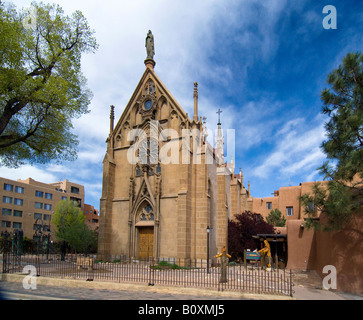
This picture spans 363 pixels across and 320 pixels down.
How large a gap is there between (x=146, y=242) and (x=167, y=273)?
8069mm

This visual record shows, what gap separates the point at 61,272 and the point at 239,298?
1101cm

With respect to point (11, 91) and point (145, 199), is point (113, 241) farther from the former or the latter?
point (11, 91)

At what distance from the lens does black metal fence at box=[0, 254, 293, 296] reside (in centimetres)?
1197

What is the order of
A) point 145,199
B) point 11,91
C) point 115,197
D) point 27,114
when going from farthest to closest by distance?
1. point 115,197
2. point 145,199
3. point 27,114
4. point 11,91

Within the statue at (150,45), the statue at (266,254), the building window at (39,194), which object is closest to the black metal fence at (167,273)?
the statue at (266,254)

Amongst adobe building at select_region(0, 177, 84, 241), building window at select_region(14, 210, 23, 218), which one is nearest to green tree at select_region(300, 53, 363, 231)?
adobe building at select_region(0, 177, 84, 241)

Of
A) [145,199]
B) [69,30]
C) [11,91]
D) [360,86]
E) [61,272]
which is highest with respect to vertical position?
[69,30]

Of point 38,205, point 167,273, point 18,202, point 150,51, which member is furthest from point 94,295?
point 38,205

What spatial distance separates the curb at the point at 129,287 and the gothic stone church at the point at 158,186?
9787 mm

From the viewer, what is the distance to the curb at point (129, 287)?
10.3 metres

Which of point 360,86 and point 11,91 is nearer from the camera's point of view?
Answer: point 360,86

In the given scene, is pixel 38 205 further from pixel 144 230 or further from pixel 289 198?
pixel 289 198
